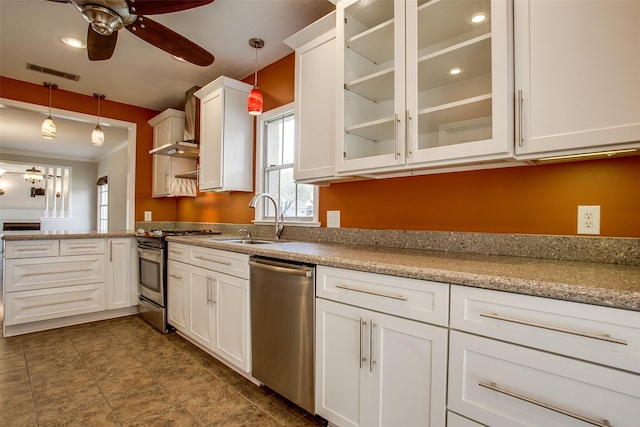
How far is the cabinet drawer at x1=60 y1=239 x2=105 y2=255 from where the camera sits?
10.5ft

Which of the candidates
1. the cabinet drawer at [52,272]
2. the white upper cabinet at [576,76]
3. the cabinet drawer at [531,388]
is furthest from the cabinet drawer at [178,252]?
the white upper cabinet at [576,76]

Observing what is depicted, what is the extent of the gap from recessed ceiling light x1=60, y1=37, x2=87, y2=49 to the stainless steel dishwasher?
2470mm

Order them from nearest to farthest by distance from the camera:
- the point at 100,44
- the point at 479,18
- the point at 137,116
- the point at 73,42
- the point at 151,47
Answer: the point at 479,18 → the point at 100,44 → the point at 73,42 → the point at 151,47 → the point at 137,116

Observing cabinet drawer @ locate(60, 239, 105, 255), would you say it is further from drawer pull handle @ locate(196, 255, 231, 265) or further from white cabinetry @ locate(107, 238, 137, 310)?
drawer pull handle @ locate(196, 255, 231, 265)

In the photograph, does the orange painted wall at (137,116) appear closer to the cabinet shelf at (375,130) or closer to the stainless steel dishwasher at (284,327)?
Answer: the stainless steel dishwasher at (284,327)

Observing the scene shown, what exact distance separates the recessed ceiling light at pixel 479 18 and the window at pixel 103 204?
8.34m

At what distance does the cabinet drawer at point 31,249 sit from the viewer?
9.59 feet

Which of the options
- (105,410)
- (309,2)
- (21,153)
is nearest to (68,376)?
(105,410)

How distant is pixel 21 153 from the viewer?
7.36 metres

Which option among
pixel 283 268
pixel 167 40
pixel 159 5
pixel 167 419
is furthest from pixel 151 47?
pixel 167 419

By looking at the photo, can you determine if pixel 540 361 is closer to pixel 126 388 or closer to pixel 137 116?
pixel 126 388

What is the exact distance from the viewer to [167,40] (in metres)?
2.07

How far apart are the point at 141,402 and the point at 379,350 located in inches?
58.4

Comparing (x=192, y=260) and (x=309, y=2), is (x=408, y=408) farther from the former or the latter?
(x=309, y=2)
